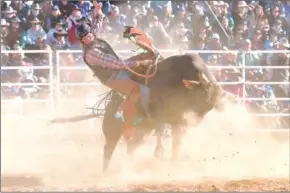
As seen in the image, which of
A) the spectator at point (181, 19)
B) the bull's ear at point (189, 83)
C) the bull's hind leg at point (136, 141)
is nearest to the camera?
the bull's ear at point (189, 83)

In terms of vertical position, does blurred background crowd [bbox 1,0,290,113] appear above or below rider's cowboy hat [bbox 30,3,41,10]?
below

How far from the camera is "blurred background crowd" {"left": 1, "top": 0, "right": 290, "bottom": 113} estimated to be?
34.1ft

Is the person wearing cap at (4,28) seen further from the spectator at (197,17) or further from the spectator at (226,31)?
the spectator at (226,31)

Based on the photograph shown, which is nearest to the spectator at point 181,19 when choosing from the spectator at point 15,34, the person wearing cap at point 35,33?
the person wearing cap at point 35,33

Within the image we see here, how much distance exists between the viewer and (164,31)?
10.8 meters

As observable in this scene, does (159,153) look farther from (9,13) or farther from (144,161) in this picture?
(9,13)

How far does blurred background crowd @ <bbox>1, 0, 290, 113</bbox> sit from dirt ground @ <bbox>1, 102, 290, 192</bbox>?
92cm

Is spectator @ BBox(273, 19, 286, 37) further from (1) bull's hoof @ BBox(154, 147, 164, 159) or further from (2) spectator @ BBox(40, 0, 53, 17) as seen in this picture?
(1) bull's hoof @ BBox(154, 147, 164, 159)

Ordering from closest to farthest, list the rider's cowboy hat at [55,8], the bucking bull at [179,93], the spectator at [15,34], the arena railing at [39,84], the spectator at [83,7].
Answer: the bucking bull at [179,93] < the arena railing at [39,84] < the spectator at [15,34] < the rider's cowboy hat at [55,8] < the spectator at [83,7]

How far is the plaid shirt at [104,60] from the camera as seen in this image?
7039mm

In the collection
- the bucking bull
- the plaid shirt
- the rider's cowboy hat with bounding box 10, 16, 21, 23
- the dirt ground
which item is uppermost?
the rider's cowboy hat with bounding box 10, 16, 21, 23

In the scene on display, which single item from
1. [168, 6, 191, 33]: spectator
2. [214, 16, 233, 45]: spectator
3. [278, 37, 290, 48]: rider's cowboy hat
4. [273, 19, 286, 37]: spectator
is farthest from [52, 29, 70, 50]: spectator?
[273, 19, 286, 37]: spectator

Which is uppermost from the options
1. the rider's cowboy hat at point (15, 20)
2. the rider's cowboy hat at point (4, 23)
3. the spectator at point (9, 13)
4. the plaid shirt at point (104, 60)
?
the spectator at point (9, 13)

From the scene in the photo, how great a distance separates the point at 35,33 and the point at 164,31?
206cm
